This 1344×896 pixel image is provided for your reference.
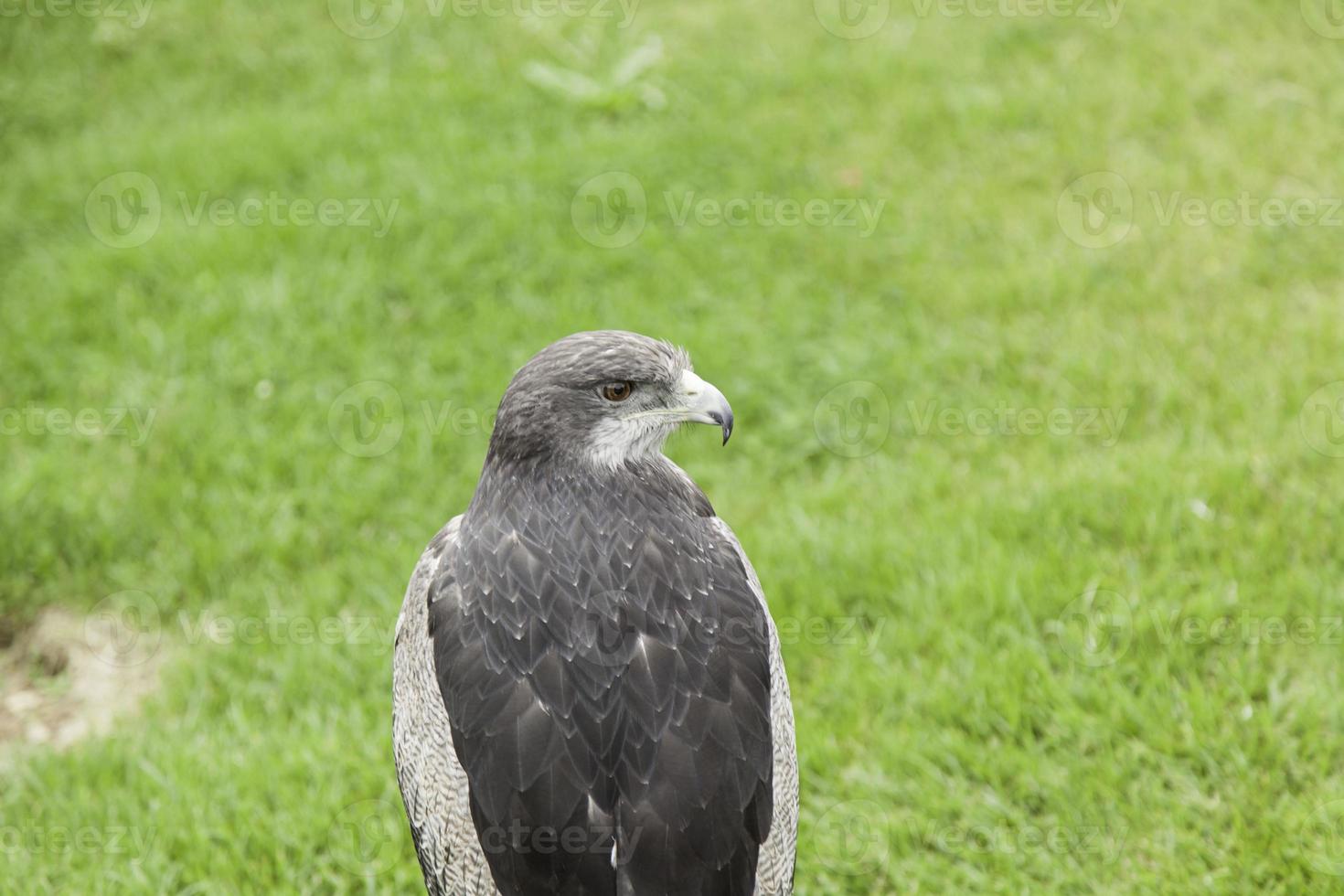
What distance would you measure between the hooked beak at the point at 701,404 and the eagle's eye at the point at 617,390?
0.16 m

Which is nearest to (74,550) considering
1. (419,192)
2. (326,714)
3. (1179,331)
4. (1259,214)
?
(326,714)

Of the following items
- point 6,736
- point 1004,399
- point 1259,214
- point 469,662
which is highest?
point 1259,214

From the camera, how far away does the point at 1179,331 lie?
6.37m

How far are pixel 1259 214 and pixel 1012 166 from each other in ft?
4.97

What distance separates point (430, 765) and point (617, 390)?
124 centimetres

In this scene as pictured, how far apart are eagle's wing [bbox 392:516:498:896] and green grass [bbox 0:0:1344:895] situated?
3.59ft

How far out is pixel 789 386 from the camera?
6.56 metres

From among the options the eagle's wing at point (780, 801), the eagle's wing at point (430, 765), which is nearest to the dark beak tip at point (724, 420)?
the eagle's wing at point (780, 801)

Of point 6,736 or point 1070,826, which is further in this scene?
point 6,736

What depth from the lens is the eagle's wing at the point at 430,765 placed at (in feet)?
10.8

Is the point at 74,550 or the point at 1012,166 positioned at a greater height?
the point at 1012,166

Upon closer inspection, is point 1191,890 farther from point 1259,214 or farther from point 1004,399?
point 1259,214

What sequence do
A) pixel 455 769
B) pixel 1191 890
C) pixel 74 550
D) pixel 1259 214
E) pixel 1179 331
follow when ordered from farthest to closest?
pixel 1259 214 < pixel 1179 331 < pixel 74 550 < pixel 1191 890 < pixel 455 769

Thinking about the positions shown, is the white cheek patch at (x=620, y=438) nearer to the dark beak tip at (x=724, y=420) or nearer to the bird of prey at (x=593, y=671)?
the bird of prey at (x=593, y=671)
